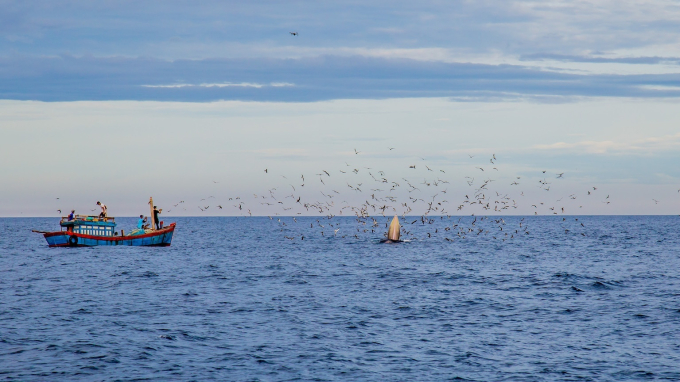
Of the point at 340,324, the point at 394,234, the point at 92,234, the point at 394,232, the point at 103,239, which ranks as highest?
the point at 92,234

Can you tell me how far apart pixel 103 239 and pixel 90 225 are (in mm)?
2123

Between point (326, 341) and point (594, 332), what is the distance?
11377mm

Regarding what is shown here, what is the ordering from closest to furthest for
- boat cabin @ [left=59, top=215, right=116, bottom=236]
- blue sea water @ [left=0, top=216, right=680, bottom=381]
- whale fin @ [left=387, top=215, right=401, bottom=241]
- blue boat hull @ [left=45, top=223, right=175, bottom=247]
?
1. blue sea water @ [left=0, top=216, right=680, bottom=381]
2. boat cabin @ [left=59, top=215, right=116, bottom=236]
3. blue boat hull @ [left=45, top=223, right=175, bottom=247]
4. whale fin @ [left=387, top=215, right=401, bottom=241]

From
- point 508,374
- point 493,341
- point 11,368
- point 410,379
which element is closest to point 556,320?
point 493,341

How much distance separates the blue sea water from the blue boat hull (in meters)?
18.1

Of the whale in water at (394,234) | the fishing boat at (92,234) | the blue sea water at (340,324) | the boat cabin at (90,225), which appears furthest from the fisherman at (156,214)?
the whale in water at (394,234)

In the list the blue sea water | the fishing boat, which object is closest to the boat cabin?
the fishing boat

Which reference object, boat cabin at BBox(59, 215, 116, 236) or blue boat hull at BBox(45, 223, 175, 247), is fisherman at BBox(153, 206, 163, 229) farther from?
boat cabin at BBox(59, 215, 116, 236)

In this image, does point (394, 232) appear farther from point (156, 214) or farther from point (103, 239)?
point (103, 239)

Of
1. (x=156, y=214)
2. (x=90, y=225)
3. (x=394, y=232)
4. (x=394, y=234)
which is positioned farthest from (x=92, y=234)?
(x=394, y=232)

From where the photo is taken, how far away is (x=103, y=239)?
248 feet

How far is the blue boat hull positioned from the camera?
75188mm

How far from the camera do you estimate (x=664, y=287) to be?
43344 mm

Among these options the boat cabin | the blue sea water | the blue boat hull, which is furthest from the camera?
the blue boat hull
